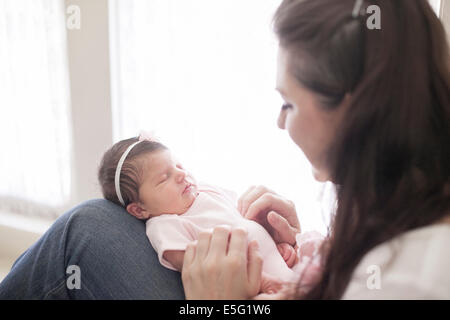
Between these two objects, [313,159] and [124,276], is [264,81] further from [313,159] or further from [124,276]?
[124,276]

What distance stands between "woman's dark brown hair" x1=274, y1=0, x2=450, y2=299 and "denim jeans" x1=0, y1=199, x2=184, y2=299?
15.4 inches

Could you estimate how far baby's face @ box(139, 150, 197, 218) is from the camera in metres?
1.17

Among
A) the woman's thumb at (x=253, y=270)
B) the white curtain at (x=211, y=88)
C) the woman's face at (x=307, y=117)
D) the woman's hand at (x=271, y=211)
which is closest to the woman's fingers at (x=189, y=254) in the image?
the woman's thumb at (x=253, y=270)

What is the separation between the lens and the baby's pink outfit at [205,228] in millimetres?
1021

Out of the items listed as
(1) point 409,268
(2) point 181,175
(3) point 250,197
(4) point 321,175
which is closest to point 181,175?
(2) point 181,175

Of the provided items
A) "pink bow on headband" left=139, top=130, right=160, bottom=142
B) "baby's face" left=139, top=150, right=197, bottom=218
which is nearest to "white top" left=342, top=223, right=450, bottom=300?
"baby's face" left=139, top=150, right=197, bottom=218

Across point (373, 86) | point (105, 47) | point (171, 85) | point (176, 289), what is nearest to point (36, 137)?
point (105, 47)

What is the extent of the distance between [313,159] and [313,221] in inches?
36.4

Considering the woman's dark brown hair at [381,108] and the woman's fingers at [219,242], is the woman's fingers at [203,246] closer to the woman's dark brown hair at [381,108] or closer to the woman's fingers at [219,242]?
the woman's fingers at [219,242]

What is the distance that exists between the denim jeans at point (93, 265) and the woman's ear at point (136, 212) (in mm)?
63

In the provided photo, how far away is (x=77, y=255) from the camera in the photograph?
100 cm

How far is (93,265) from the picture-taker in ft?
3.21
